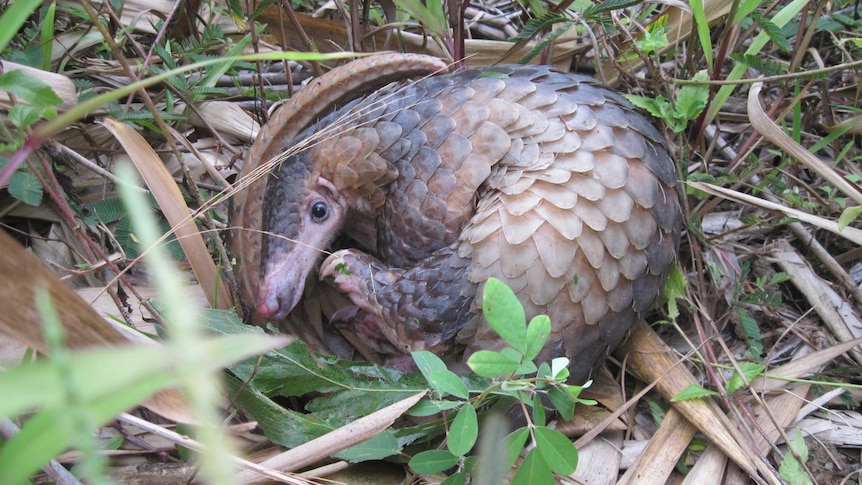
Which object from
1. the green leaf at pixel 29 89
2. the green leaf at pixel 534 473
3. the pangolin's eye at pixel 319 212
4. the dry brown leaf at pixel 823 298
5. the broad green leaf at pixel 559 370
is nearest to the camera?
the green leaf at pixel 29 89

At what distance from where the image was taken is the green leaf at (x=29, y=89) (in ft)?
3.97

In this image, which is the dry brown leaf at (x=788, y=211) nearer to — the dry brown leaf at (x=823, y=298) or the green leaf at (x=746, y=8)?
the dry brown leaf at (x=823, y=298)

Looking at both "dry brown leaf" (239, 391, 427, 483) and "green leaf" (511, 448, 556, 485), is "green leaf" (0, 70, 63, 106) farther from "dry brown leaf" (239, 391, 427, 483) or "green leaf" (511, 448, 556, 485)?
"green leaf" (511, 448, 556, 485)

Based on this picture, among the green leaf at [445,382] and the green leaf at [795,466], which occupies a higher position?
the green leaf at [445,382]

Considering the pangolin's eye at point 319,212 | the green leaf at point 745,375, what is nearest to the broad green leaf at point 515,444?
the green leaf at point 745,375

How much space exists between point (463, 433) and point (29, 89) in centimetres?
104

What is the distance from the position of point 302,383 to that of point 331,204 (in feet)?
2.42

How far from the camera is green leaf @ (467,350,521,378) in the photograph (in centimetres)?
124

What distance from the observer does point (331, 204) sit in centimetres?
236

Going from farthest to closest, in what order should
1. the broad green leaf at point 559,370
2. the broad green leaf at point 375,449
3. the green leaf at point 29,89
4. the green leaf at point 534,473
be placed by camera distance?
the broad green leaf at point 375,449
the broad green leaf at point 559,370
the green leaf at point 534,473
the green leaf at point 29,89

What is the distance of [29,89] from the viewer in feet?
3.98

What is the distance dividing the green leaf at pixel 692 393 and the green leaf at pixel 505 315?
0.81m

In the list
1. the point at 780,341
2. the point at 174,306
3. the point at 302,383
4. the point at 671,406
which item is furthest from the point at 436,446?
the point at 174,306

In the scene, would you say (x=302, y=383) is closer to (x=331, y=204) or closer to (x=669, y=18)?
(x=331, y=204)
